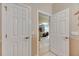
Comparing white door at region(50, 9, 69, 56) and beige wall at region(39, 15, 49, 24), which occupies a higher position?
beige wall at region(39, 15, 49, 24)

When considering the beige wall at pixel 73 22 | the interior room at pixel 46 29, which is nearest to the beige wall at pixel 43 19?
the interior room at pixel 46 29

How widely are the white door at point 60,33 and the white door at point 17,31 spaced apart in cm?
34

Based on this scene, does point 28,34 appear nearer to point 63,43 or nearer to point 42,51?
point 42,51

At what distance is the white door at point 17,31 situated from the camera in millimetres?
1591

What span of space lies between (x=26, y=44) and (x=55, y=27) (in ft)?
1.55

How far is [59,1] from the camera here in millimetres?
1665

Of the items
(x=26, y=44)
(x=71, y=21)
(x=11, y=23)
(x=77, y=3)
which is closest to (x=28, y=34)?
(x=26, y=44)

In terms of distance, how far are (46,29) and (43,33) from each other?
2.8 inches

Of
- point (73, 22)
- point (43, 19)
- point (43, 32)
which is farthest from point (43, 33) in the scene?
point (73, 22)

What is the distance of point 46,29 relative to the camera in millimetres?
1660

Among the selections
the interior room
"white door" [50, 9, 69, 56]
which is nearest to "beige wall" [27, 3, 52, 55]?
the interior room

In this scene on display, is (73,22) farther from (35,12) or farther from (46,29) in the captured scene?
(35,12)

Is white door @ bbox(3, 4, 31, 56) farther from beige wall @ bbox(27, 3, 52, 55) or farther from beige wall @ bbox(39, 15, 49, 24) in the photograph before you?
beige wall @ bbox(39, 15, 49, 24)

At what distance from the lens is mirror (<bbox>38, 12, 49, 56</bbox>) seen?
5.39ft
